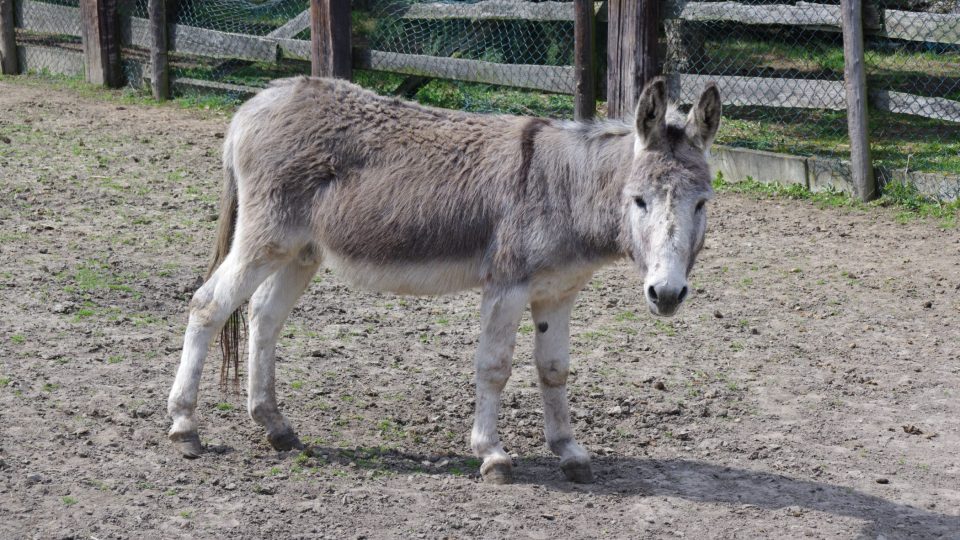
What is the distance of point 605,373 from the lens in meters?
5.70

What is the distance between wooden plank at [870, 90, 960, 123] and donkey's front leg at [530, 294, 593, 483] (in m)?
5.44

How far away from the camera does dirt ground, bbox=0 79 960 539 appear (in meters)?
4.12

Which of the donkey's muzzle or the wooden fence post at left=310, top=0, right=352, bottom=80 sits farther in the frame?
the wooden fence post at left=310, top=0, right=352, bottom=80

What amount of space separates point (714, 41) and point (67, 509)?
8879mm

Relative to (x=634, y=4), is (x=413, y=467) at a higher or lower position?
lower

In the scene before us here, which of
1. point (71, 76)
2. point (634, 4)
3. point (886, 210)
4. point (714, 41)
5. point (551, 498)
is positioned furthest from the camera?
point (71, 76)

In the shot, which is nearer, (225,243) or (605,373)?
(225,243)

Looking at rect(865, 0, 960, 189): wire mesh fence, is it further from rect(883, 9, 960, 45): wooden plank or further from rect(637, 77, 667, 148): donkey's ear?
rect(637, 77, 667, 148): donkey's ear

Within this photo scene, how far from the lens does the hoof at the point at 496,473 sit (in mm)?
4387

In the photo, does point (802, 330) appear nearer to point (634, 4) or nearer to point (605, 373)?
point (605, 373)

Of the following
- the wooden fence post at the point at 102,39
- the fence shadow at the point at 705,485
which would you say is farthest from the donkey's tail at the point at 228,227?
the wooden fence post at the point at 102,39

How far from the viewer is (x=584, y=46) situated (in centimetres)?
966

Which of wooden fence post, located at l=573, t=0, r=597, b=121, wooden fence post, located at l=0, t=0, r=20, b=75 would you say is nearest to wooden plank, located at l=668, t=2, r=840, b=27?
wooden fence post, located at l=573, t=0, r=597, b=121

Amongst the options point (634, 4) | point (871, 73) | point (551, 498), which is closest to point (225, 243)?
point (551, 498)
